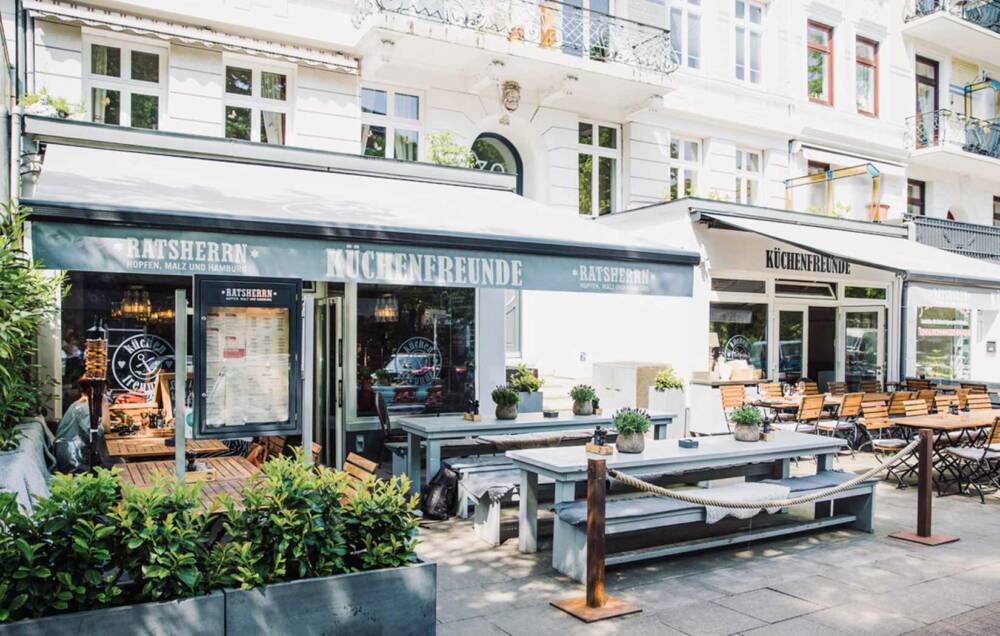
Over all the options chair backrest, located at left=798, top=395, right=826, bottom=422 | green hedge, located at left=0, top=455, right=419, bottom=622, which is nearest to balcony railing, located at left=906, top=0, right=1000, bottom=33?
chair backrest, located at left=798, top=395, right=826, bottom=422

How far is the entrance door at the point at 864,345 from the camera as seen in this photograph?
645 inches

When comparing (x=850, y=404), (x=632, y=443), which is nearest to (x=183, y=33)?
(x=632, y=443)

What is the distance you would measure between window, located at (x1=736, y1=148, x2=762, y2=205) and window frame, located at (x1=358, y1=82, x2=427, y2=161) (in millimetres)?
7554

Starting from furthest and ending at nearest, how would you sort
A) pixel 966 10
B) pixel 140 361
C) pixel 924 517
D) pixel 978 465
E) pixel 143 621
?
pixel 966 10, pixel 978 465, pixel 140 361, pixel 924 517, pixel 143 621

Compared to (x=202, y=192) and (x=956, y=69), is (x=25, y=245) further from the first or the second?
(x=956, y=69)

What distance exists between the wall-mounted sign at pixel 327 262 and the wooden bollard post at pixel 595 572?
185 centimetres

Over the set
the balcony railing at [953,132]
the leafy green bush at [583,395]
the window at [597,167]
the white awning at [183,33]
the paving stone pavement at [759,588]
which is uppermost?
the balcony railing at [953,132]

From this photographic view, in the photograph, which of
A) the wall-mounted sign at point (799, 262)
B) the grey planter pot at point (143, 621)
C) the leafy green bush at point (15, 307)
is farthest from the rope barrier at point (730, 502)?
the wall-mounted sign at point (799, 262)

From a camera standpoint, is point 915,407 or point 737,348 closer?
point 915,407

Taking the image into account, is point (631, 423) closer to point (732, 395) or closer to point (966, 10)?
point (732, 395)

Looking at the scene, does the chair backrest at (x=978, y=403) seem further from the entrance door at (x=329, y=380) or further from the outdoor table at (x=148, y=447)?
the outdoor table at (x=148, y=447)

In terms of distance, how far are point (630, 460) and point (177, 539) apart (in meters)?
3.65

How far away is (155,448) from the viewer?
725 centimetres

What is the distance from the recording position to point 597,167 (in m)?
15.2
